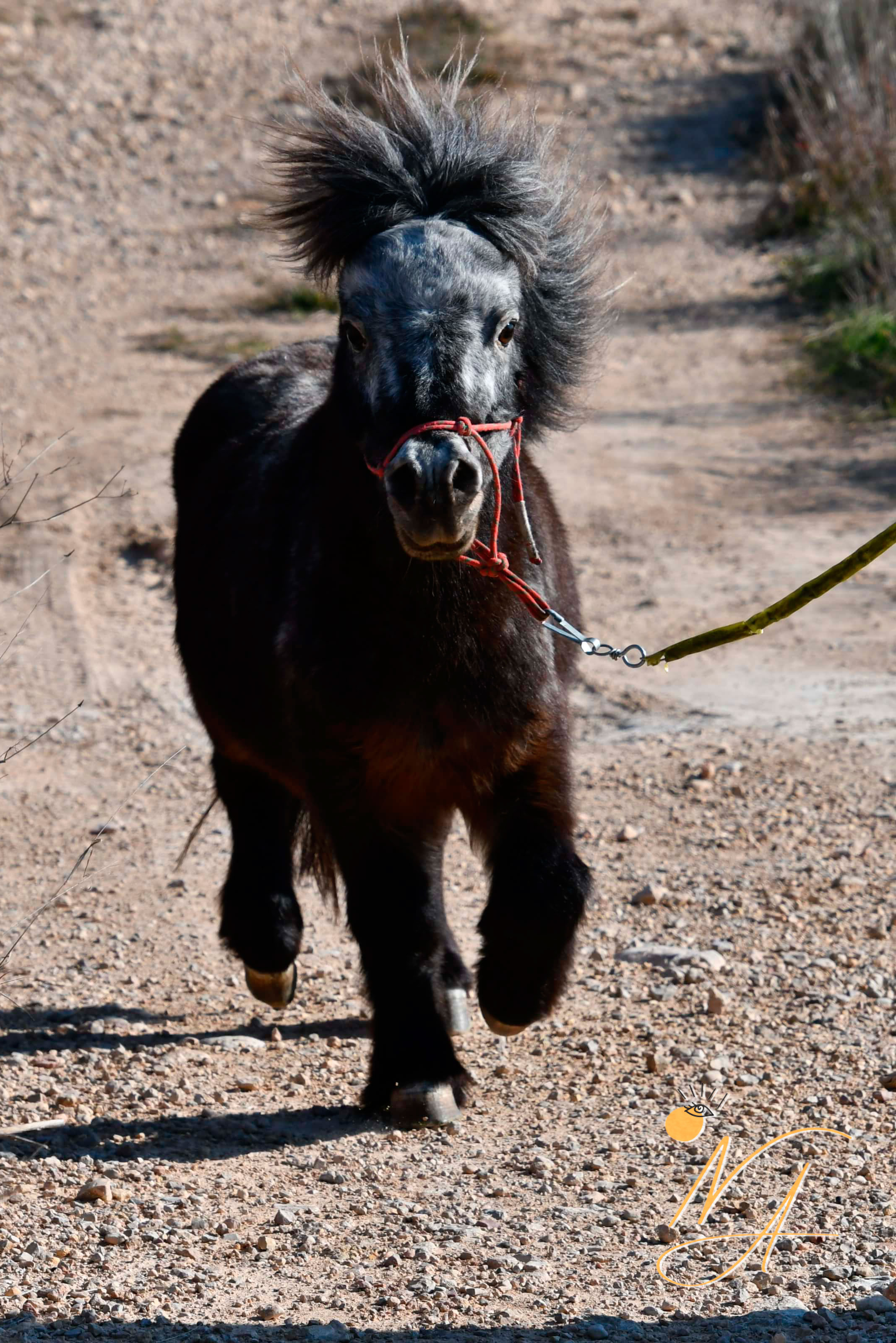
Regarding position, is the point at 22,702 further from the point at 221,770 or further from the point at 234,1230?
the point at 234,1230

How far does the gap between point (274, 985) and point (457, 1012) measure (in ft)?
1.99

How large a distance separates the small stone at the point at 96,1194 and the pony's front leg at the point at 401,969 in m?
0.76

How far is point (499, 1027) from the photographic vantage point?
Answer: 3.92m

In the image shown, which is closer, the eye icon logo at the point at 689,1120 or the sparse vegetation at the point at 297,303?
the eye icon logo at the point at 689,1120

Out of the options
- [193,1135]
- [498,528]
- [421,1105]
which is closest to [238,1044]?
[193,1135]

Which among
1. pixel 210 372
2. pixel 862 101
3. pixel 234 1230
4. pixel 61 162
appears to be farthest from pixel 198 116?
pixel 234 1230

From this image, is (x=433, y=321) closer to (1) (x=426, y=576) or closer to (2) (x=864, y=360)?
(1) (x=426, y=576)

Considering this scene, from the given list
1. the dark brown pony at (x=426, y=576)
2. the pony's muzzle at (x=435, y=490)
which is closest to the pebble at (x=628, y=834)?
the dark brown pony at (x=426, y=576)

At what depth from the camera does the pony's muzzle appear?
3.08 m

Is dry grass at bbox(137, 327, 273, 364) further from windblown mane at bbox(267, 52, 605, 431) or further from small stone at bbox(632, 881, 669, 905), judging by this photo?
windblown mane at bbox(267, 52, 605, 431)

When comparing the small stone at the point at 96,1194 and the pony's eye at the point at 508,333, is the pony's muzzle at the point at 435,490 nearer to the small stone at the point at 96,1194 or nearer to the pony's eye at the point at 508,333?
the pony's eye at the point at 508,333

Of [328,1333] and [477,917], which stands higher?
[328,1333]

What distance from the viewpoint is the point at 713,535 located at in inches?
366

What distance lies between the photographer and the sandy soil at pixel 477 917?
318 cm
